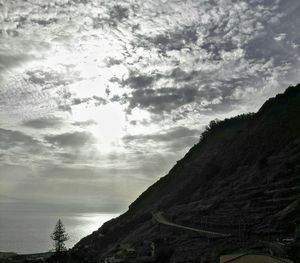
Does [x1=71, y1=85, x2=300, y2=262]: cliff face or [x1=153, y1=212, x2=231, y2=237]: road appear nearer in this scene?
[x1=71, y1=85, x2=300, y2=262]: cliff face

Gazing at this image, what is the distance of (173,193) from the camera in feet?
450

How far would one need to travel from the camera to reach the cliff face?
81812 millimetres

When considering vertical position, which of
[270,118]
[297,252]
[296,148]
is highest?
[270,118]

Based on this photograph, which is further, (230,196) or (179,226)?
(230,196)

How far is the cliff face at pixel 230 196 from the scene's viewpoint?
81.8 metres

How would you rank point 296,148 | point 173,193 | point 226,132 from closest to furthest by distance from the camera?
1. point 296,148
2. point 173,193
3. point 226,132

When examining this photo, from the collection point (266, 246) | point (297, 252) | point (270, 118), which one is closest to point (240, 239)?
point (266, 246)

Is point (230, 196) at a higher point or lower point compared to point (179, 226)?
higher

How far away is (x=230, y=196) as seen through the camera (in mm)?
101750

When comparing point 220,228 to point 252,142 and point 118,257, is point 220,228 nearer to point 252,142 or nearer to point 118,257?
point 118,257

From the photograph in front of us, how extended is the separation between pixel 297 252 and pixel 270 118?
7476cm

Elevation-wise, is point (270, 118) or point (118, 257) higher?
point (270, 118)

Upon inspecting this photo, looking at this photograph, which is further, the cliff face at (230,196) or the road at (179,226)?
the road at (179,226)

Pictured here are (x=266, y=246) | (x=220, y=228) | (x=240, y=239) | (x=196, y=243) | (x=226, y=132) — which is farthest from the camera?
(x=226, y=132)
